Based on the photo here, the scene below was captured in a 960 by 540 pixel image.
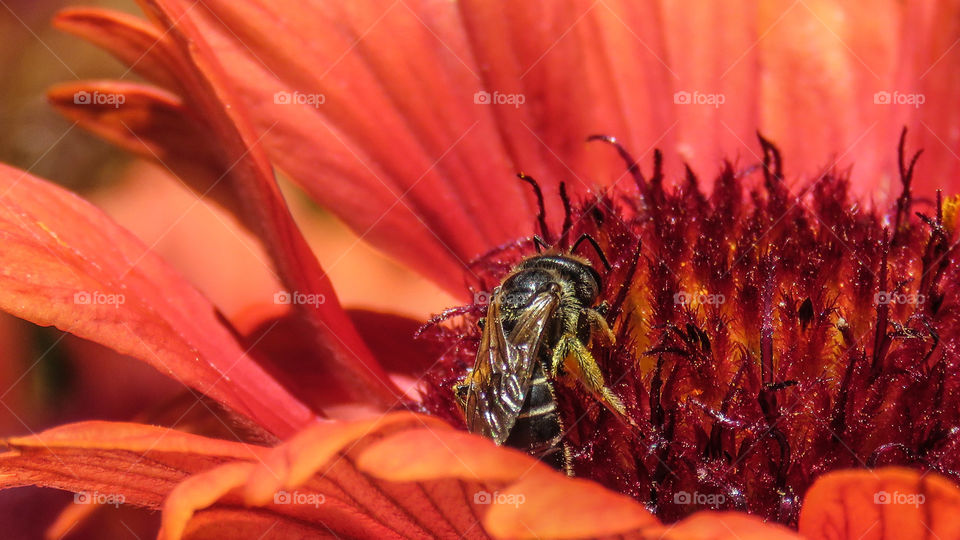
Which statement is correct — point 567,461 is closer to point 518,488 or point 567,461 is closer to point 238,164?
point 518,488

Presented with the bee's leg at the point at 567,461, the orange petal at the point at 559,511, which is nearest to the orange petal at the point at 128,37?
the bee's leg at the point at 567,461

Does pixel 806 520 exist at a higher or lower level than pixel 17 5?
lower

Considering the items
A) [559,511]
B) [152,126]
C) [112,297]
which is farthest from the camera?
[152,126]

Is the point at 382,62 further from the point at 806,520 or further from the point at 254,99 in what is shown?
the point at 806,520

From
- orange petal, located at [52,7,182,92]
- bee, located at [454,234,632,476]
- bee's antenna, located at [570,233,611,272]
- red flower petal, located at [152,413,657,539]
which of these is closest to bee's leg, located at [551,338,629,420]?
bee, located at [454,234,632,476]

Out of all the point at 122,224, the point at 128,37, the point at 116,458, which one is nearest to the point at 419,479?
the point at 116,458

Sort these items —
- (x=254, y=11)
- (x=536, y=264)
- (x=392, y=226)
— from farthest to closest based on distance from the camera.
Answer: (x=392, y=226) → (x=254, y=11) → (x=536, y=264)

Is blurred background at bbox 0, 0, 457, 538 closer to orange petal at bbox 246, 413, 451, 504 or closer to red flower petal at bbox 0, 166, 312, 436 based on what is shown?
red flower petal at bbox 0, 166, 312, 436

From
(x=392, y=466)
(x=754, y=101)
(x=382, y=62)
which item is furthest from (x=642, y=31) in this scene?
(x=392, y=466)
